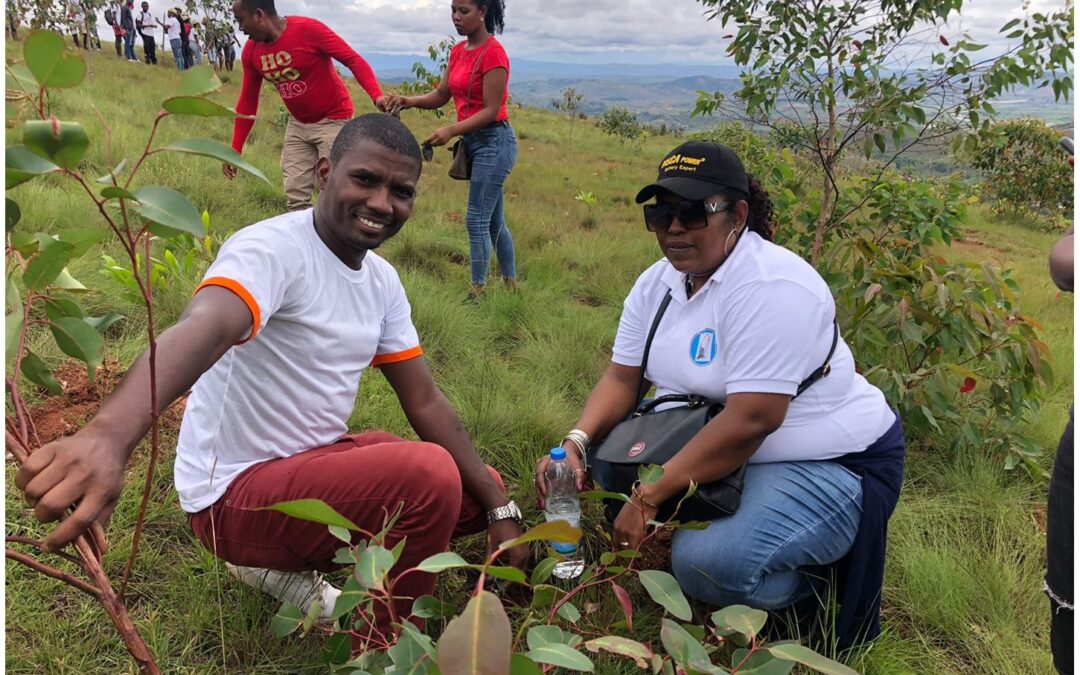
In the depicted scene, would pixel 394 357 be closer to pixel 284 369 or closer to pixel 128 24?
pixel 284 369

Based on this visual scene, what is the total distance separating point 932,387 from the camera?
2705mm

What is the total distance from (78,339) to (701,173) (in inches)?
59.4

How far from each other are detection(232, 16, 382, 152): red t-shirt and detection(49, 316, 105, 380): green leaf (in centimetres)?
292

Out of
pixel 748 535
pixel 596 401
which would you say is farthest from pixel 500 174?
pixel 748 535

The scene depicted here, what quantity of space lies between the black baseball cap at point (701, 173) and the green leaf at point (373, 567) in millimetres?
1286

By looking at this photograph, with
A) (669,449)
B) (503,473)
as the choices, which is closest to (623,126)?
(503,473)

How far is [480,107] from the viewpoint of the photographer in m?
3.81

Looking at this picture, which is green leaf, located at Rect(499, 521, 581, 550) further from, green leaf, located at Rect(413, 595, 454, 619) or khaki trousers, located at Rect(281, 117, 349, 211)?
khaki trousers, located at Rect(281, 117, 349, 211)

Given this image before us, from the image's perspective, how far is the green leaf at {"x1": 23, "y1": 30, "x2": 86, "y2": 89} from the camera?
64 centimetres

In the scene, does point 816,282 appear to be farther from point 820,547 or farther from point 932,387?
point 932,387

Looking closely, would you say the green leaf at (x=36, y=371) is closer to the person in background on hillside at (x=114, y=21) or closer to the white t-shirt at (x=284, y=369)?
the white t-shirt at (x=284, y=369)

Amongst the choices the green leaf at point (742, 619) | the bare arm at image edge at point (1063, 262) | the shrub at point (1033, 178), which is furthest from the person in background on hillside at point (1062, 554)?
the shrub at point (1033, 178)

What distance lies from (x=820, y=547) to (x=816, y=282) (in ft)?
2.23

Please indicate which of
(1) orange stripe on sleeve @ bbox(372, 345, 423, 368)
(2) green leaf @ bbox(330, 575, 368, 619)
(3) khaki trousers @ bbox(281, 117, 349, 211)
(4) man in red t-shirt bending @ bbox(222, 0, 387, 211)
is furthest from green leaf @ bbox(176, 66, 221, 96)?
(3) khaki trousers @ bbox(281, 117, 349, 211)
